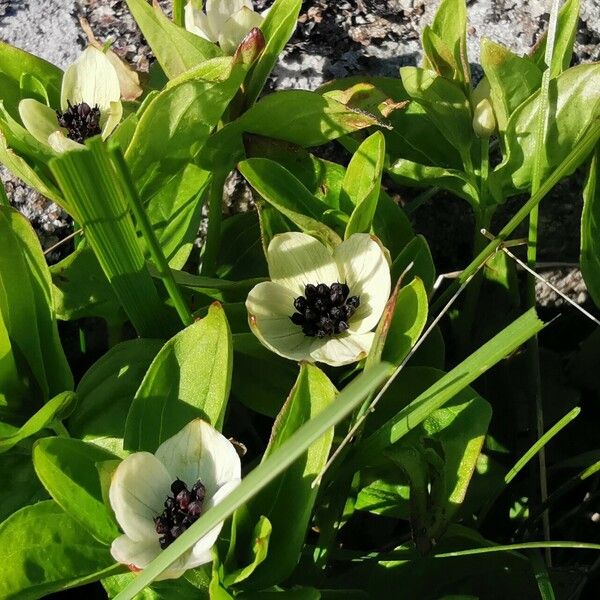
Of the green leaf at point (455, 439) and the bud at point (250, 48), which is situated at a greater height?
the bud at point (250, 48)

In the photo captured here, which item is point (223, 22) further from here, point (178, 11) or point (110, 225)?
point (110, 225)

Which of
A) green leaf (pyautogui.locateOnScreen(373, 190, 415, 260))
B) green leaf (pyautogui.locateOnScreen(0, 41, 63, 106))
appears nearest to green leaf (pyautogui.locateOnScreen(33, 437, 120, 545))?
green leaf (pyautogui.locateOnScreen(373, 190, 415, 260))

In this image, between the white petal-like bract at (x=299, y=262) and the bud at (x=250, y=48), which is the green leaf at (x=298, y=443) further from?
the bud at (x=250, y=48)

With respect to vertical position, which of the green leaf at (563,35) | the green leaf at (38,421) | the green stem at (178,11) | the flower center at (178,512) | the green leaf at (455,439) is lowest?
the green leaf at (455,439)

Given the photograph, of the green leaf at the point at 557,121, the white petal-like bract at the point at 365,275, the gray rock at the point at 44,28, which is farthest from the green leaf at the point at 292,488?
the gray rock at the point at 44,28

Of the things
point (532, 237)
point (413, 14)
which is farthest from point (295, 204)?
point (413, 14)

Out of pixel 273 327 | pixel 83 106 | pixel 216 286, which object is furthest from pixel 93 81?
pixel 273 327

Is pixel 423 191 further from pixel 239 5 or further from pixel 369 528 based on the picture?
pixel 369 528
